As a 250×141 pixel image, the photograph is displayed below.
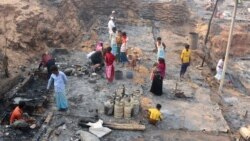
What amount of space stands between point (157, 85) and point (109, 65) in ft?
5.85

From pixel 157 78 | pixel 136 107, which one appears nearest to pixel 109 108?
pixel 136 107

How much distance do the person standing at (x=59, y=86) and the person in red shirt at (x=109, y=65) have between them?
8.15ft

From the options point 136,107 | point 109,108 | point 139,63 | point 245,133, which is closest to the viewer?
point 245,133

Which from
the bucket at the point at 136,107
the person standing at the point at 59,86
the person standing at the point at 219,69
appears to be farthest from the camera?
the person standing at the point at 219,69

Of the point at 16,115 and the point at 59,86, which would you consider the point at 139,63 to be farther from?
the point at 16,115

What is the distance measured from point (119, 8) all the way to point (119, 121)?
13.2 m

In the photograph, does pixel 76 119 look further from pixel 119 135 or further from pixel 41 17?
pixel 41 17

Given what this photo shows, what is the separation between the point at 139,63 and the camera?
55.1ft

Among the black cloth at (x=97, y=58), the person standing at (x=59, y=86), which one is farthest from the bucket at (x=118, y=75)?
the person standing at (x=59, y=86)

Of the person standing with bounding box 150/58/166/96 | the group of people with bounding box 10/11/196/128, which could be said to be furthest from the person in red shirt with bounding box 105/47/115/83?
the person standing with bounding box 150/58/166/96

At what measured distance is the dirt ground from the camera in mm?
11836

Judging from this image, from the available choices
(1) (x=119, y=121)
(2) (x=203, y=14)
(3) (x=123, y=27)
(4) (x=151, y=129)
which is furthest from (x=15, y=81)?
(2) (x=203, y=14)

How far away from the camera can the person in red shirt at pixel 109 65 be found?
14.0 meters

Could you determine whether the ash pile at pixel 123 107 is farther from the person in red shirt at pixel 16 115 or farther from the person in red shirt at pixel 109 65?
the person in red shirt at pixel 16 115
